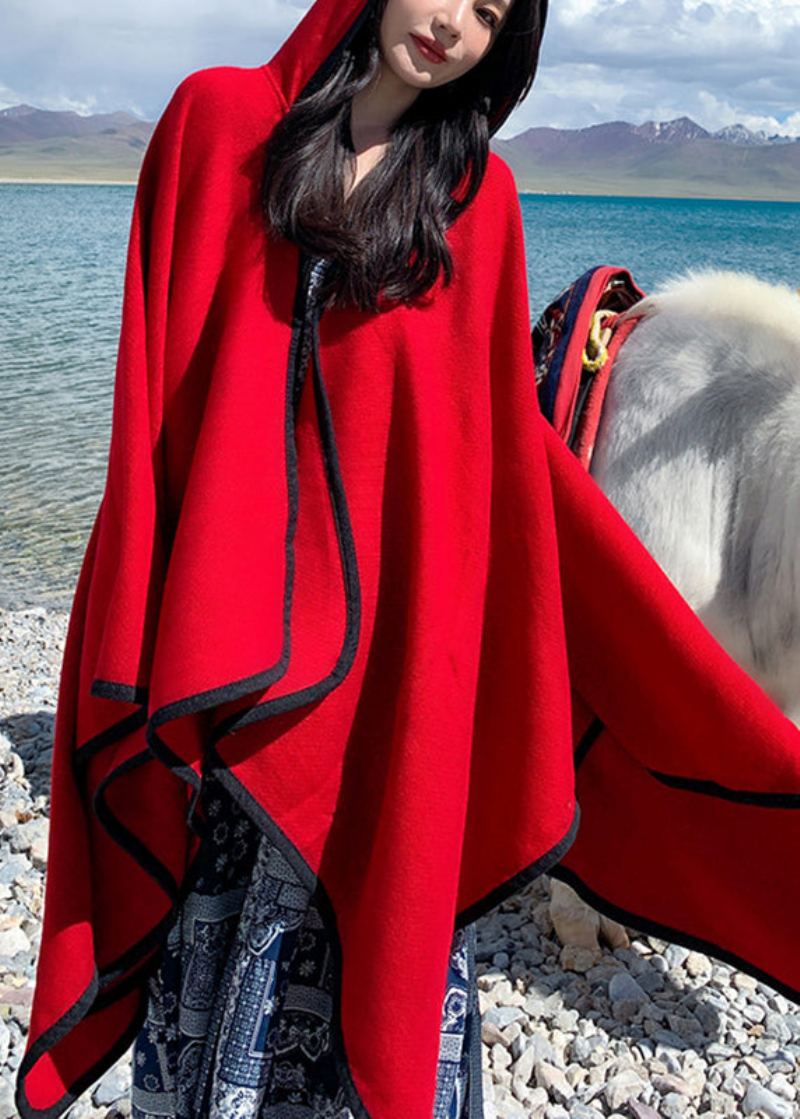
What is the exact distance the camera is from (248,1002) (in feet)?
5.47

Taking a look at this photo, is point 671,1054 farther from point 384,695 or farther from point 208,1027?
point 384,695

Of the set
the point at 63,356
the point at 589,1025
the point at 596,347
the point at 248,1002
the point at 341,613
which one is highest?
the point at 596,347

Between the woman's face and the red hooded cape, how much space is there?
61 mm

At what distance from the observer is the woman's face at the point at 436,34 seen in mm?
1528

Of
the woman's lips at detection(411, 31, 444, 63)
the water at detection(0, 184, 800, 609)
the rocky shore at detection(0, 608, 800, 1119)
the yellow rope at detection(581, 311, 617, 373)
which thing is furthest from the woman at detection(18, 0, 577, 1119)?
the water at detection(0, 184, 800, 609)

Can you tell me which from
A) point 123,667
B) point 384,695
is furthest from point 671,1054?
point 123,667

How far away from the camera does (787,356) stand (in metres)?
2.26

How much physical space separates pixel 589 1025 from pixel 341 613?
152 centimetres

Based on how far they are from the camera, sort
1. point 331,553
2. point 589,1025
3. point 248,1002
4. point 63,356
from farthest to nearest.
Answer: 1. point 63,356
2. point 589,1025
3. point 248,1002
4. point 331,553

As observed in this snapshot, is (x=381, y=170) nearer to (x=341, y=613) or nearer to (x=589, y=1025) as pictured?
(x=341, y=613)

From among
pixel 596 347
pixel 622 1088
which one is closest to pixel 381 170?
pixel 596 347

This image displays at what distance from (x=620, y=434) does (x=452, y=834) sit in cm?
103

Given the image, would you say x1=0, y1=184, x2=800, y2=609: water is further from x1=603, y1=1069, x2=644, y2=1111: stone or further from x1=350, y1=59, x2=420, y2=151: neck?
x1=350, y1=59, x2=420, y2=151: neck

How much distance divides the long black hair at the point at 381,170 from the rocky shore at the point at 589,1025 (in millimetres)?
1682
